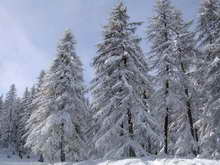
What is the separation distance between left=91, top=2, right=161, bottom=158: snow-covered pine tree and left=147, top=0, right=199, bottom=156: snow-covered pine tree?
7.13 feet

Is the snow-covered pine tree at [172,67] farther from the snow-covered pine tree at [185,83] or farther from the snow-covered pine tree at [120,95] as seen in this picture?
the snow-covered pine tree at [120,95]

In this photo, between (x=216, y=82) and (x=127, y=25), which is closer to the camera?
(x=216, y=82)

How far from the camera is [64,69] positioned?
24.2m

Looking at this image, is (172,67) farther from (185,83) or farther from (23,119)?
(23,119)

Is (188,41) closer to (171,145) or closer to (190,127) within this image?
(190,127)

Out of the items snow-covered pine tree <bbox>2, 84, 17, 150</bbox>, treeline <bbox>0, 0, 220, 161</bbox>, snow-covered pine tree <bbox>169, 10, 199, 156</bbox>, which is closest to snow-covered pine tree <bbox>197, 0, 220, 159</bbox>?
treeline <bbox>0, 0, 220, 161</bbox>

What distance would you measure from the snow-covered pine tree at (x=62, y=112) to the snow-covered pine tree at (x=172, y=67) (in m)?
7.55

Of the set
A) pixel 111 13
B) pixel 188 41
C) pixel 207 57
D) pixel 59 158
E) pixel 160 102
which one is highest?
pixel 111 13

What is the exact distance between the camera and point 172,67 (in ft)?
72.5

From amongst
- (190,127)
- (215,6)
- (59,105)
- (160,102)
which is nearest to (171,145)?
(190,127)

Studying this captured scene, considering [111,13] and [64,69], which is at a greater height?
[111,13]

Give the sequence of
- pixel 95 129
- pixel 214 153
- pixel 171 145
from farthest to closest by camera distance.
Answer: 1. pixel 171 145
2. pixel 95 129
3. pixel 214 153

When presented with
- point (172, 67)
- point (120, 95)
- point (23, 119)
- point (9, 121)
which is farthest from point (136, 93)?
point (9, 121)

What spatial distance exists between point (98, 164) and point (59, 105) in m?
11.5
